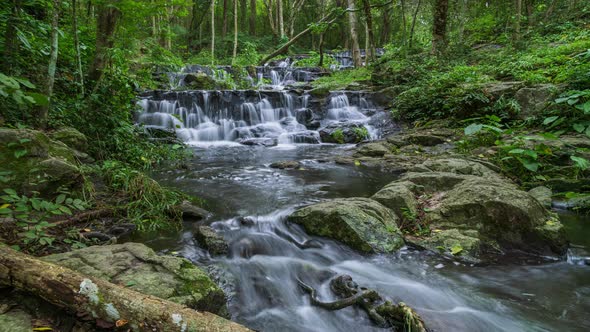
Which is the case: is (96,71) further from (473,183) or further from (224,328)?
(473,183)

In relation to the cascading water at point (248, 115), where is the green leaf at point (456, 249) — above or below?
below

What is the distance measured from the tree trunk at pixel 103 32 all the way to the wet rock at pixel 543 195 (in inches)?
292

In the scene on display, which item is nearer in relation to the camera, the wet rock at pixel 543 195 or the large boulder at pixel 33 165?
the large boulder at pixel 33 165

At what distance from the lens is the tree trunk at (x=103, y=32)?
5715mm

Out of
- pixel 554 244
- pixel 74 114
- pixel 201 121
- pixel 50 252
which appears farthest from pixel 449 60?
pixel 50 252

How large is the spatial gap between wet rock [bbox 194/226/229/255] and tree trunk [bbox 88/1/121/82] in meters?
3.65

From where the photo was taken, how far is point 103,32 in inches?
229

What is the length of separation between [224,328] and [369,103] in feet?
44.5

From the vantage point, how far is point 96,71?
6.09 m

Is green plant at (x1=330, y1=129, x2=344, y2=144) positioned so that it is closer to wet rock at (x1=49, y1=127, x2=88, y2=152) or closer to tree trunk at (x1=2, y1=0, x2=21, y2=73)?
wet rock at (x1=49, y1=127, x2=88, y2=152)

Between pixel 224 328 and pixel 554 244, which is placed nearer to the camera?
pixel 224 328

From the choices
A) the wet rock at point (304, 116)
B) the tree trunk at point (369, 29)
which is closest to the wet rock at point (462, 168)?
the wet rock at point (304, 116)

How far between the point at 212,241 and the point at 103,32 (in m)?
4.34

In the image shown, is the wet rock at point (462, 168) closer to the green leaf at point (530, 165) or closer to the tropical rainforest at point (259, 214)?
the tropical rainforest at point (259, 214)
